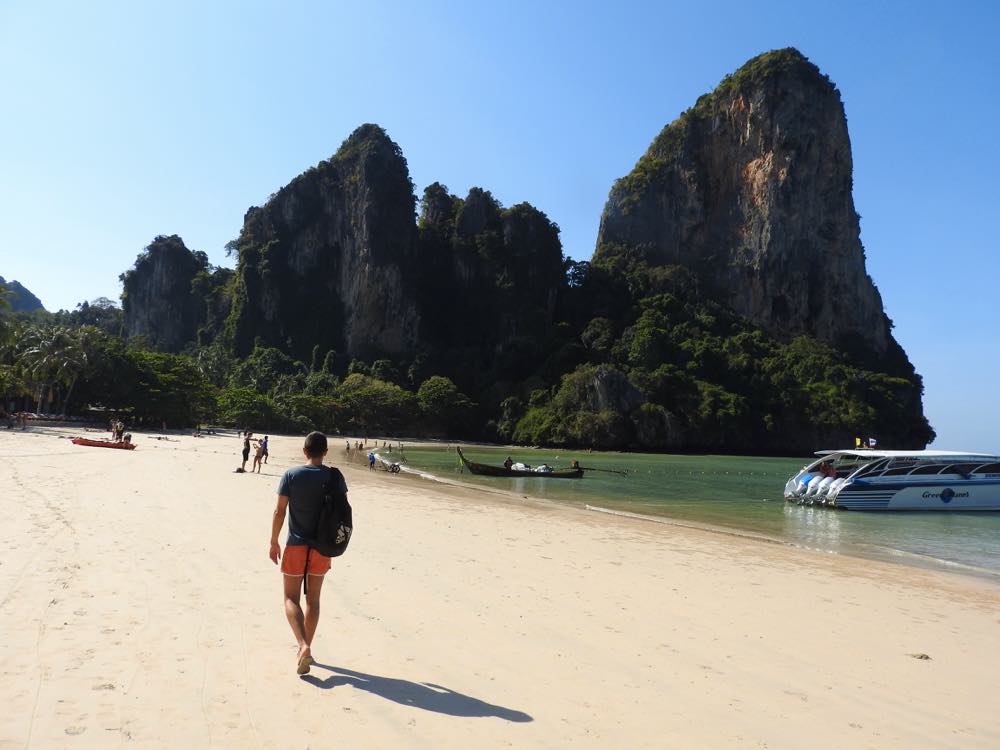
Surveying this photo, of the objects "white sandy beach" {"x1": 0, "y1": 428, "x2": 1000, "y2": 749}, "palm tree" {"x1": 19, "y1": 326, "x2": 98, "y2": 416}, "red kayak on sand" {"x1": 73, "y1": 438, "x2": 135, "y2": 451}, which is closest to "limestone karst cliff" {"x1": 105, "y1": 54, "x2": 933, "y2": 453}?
"palm tree" {"x1": 19, "y1": 326, "x2": 98, "y2": 416}

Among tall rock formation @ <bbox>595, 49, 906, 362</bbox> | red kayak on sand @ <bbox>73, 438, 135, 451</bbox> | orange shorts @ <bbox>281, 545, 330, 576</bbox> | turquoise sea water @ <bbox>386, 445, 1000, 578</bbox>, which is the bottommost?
red kayak on sand @ <bbox>73, 438, 135, 451</bbox>

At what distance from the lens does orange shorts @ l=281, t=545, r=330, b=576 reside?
493 cm

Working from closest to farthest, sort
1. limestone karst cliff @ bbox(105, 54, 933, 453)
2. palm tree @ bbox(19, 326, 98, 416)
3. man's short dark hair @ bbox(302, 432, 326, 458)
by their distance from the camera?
1. man's short dark hair @ bbox(302, 432, 326, 458)
2. palm tree @ bbox(19, 326, 98, 416)
3. limestone karst cliff @ bbox(105, 54, 933, 453)

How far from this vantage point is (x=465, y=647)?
5742 millimetres

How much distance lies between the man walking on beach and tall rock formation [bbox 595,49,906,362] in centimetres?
11558

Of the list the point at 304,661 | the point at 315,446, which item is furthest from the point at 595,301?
the point at 304,661

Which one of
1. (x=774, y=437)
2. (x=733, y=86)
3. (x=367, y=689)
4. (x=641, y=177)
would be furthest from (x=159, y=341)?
(x=367, y=689)

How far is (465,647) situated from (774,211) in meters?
117

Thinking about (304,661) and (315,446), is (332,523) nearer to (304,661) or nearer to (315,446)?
(315,446)

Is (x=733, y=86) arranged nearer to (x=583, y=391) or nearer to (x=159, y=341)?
(x=583, y=391)

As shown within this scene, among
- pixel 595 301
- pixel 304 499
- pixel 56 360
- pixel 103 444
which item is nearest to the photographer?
pixel 304 499

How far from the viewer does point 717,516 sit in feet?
67.6

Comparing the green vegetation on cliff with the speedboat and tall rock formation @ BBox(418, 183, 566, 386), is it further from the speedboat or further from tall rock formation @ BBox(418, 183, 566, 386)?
the speedboat

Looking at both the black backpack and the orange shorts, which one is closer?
Answer: the black backpack
